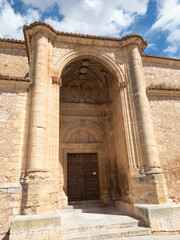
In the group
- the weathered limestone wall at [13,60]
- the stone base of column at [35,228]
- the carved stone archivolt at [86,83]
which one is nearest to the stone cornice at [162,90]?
the carved stone archivolt at [86,83]

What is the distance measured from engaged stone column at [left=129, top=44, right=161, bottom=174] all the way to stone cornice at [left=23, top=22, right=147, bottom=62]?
0.39 meters

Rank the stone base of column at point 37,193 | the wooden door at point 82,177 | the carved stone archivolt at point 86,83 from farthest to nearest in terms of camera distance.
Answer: the carved stone archivolt at point 86,83, the wooden door at point 82,177, the stone base of column at point 37,193

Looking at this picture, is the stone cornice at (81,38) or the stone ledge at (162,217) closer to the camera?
the stone ledge at (162,217)

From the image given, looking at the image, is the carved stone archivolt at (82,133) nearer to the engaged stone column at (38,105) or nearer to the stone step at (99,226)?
the engaged stone column at (38,105)

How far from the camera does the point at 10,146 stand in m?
5.15

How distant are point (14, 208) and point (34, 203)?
0.60 m

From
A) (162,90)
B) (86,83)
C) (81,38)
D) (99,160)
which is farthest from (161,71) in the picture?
(99,160)

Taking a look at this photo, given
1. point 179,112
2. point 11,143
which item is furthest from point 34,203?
point 179,112

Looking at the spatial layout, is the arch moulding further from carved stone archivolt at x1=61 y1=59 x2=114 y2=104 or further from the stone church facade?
carved stone archivolt at x1=61 y1=59 x2=114 y2=104

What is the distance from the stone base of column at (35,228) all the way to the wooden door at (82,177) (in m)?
3.72

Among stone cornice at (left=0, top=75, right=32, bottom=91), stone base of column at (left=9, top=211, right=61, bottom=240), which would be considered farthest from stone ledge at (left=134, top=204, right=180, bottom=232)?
stone cornice at (left=0, top=75, right=32, bottom=91)

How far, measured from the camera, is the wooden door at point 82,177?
780 centimetres

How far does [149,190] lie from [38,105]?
4516 millimetres

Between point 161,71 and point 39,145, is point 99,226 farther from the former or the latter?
point 161,71
